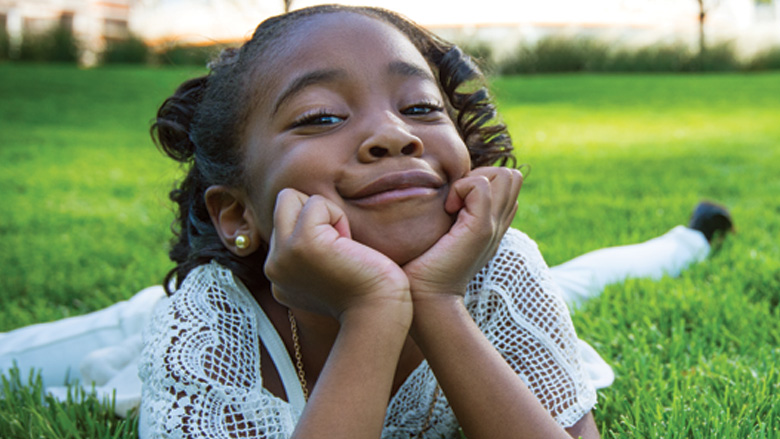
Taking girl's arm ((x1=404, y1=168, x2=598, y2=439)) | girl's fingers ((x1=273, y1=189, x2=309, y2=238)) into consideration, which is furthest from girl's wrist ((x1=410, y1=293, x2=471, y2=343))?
girl's fingers ((x1=273, y1=189, x2=309, y2=238))

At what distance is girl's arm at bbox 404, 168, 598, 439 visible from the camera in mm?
1734

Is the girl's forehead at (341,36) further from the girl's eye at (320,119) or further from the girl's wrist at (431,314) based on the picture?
the girl's wrist at (431,314)

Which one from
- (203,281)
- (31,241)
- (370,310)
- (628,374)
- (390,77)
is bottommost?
(31,241)

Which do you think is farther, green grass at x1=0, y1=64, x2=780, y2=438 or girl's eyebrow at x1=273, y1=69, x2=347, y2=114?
green grass at x1=0, y1=64, x2=780, y2=438

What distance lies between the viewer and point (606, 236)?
4355 mm

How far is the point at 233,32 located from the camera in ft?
80.0

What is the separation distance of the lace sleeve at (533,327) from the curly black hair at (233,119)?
1.86 ft

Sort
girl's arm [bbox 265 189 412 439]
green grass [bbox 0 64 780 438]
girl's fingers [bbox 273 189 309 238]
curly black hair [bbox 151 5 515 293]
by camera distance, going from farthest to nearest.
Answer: green grass [bbox 0 64 780 438], curly black hair [bbox 151 5 515 293], girl's fingers [bbox 273 189 309 238], girl's arm [bbox 265 189 412 439]

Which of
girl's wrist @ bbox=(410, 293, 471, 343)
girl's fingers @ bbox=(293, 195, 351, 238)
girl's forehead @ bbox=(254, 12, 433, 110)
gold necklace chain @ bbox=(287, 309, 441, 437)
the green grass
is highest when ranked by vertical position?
girl's forehead @ bbox=(254, 12, 433, 110)

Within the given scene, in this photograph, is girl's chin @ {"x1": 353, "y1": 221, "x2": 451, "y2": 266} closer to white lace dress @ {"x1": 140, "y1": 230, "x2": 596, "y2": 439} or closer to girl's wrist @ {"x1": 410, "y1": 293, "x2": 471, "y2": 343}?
girl's wrist @ {"x1": 410, "y1": 293, "x2": 471, "y2": 343}

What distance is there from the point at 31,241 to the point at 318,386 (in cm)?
386

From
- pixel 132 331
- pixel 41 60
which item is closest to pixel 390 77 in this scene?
pixel 132 331

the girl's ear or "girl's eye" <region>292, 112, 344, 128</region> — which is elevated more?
"girl's eye" <region>292, 112, 344, 128</region>

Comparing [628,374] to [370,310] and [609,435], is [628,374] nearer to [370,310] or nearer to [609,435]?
[609,435]
